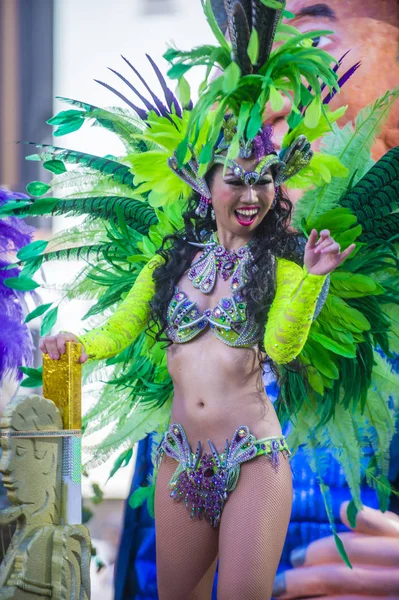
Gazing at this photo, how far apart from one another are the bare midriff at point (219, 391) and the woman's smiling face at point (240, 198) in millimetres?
170

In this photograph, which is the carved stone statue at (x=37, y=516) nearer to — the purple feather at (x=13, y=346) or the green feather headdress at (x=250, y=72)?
the green feather headdress at (x=250, y=72)

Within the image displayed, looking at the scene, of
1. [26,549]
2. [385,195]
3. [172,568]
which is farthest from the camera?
[385,195]

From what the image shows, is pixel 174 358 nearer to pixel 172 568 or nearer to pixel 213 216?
pixel 213 216

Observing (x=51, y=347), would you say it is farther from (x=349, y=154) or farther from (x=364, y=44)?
(x=364, y=44)

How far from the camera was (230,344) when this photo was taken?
2074 millimetres

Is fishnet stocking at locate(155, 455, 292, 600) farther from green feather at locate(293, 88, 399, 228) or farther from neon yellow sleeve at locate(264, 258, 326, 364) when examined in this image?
green feather at locate(293, 88, 399, 228)

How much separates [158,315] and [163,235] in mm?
490

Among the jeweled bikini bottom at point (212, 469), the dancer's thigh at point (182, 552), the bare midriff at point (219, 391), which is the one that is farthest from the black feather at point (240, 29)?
the dancer's thigh at point (182, 552)

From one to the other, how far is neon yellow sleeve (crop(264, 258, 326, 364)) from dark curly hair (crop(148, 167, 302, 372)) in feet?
0.20

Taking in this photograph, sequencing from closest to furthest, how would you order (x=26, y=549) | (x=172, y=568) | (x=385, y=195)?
(x=26, y=549) → (x=172, y=568) → (x=385, y=195)

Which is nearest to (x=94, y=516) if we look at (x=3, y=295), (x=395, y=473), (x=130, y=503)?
(x=130, y=503)

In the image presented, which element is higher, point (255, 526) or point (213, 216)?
point (213, 216)

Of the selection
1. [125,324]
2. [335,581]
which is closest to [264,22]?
[125,324]

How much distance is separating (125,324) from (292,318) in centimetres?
52
